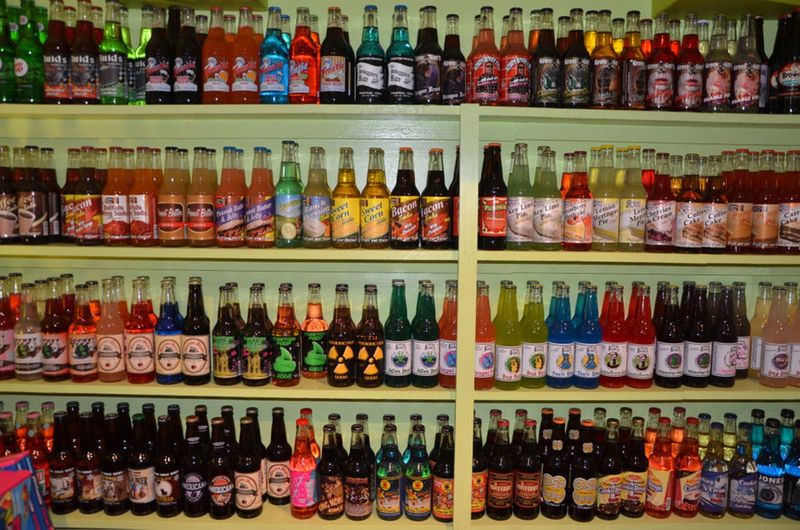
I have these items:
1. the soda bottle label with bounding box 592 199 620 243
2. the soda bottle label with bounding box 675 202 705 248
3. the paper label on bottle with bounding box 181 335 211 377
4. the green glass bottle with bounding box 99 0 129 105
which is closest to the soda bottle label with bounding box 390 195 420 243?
the soda bottle label with bounding box 592 199 620 243

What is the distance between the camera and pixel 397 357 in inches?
66.7

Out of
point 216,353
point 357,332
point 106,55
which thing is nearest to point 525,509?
point 357,332

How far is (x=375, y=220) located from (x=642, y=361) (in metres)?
0.85

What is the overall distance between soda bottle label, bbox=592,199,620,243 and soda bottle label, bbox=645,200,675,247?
10 cm

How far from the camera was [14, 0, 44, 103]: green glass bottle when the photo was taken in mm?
1745

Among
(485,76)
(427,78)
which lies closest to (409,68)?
(427,78)

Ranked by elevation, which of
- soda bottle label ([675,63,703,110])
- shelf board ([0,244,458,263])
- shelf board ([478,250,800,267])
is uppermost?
soda bottle label ([675,63,703,110])

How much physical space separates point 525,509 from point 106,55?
1737 millimetres

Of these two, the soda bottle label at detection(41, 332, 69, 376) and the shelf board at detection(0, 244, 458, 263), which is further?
the soda bottle label at detection(41, 332, 69, 376)

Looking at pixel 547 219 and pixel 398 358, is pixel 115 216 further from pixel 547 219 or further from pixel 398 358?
pixel 547 219

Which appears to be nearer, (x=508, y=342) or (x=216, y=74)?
(x=216, y=74)

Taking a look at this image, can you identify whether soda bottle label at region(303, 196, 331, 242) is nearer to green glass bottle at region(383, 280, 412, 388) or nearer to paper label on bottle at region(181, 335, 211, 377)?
green glass bottle at region(383, 280, 412, 388)

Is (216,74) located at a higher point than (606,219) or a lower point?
higher

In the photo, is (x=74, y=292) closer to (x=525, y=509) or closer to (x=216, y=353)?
(x=216, y=353)
